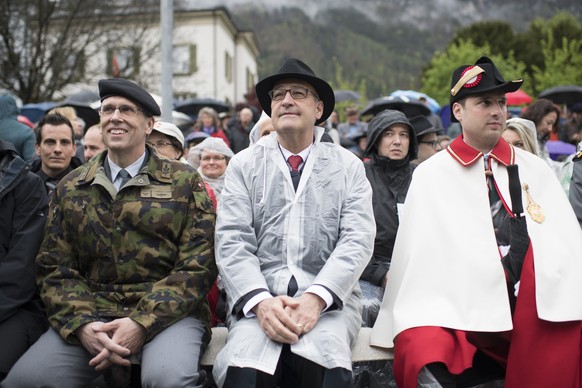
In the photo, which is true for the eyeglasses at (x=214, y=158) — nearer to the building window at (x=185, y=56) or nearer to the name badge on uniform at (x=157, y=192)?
the name badge on uniform at (x=157, y=192)

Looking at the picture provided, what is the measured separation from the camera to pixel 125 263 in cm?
352

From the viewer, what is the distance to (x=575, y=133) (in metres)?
9.46

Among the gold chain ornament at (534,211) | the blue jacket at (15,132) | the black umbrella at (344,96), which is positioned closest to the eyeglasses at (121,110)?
the gold chain ornament at (534,211)

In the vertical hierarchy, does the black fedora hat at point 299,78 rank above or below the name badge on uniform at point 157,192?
above

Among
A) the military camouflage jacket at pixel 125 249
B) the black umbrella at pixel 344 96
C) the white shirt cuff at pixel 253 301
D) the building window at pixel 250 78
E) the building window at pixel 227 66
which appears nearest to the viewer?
the white shirt cuff at pixel 253 301

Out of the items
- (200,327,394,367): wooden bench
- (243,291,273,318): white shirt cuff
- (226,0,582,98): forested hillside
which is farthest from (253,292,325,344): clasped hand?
(226,0,582,98): forested hillside

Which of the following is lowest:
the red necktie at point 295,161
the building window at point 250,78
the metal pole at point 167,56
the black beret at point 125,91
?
the red necktie at point 295,161

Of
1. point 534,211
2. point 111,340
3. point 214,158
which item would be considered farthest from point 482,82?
point 214,158

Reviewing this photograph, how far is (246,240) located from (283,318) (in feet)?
1.94

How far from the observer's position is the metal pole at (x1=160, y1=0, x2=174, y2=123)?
24.1 ft

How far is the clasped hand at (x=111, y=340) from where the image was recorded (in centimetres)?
325

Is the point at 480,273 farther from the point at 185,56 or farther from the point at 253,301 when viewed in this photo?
the point at 185,56

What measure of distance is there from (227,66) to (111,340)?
4484 cm

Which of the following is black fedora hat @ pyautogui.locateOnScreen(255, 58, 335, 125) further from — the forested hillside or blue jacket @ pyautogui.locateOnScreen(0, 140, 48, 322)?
the forested hillside
